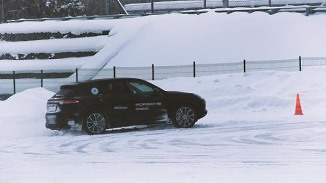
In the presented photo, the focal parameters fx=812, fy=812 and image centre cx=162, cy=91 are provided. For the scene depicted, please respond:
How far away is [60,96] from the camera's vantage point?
69.4ft

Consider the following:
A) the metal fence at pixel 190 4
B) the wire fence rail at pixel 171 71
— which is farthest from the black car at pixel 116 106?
the metal fence at pixel 190 4

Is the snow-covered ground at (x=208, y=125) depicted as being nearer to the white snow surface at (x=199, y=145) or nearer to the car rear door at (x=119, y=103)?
the white snow surface at (x=199, y=145)

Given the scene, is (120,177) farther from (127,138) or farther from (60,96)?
(60,96)

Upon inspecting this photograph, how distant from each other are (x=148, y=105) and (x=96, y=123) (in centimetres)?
157

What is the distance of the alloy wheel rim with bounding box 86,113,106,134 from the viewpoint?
2103cm

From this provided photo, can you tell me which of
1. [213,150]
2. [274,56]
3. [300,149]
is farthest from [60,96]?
[274,56]

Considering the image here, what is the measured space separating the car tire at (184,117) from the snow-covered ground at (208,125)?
319mm

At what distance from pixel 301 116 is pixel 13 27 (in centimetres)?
2736

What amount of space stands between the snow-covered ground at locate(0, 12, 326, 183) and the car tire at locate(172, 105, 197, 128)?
12.6 inches

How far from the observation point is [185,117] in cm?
2225

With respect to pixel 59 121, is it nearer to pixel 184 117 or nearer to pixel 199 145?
pixel 184 117

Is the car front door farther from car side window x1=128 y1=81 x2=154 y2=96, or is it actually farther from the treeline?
the treeline

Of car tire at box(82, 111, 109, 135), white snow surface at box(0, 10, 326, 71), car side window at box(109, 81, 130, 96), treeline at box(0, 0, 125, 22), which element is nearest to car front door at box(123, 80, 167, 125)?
car side window at box(109, 81, 130, 96)

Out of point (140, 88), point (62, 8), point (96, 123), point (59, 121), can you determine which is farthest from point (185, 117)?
point (62, 8)
